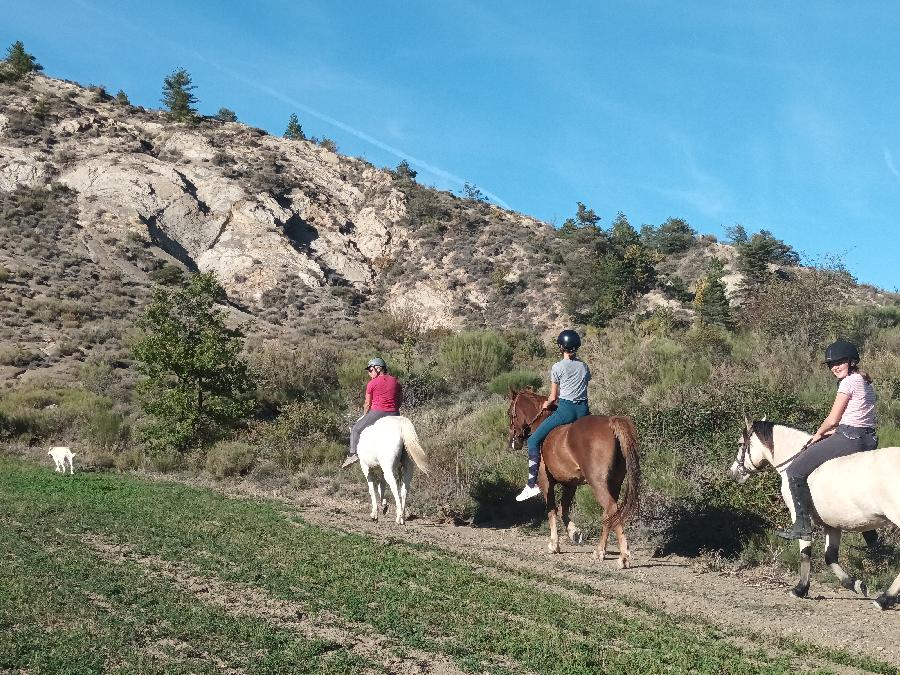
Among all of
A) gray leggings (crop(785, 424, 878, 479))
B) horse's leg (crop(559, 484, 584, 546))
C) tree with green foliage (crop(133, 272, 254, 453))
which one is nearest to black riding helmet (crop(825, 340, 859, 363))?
gray leggings (crop(785, 424, 878, 479))

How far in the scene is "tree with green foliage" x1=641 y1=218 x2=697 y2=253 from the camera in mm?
58531

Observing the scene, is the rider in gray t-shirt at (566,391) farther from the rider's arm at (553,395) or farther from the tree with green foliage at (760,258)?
the tree with green foliage at (760,258)

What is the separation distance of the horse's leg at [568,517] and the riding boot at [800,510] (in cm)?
354

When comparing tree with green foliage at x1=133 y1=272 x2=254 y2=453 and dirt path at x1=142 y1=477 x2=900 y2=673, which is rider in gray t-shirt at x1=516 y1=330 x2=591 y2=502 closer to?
dirt path at x1=142 y1=477 x2=900 y2=673

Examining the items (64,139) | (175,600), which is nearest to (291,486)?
(175,600)

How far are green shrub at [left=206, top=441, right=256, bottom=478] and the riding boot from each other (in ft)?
44.9

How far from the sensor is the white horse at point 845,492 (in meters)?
7.43

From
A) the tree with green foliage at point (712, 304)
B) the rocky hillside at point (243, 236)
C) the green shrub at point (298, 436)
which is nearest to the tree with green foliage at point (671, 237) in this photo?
the rocky hillside at point (243, 236)

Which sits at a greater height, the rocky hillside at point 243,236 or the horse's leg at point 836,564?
the rocky hillside at point 243,236

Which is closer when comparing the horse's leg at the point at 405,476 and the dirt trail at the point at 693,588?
the dirt trail at the point at 693,588

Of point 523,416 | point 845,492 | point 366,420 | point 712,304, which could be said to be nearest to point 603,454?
point 523,416

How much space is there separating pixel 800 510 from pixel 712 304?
32.3 meters

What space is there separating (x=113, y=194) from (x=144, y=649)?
4973cm

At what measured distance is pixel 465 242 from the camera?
57625 mm
